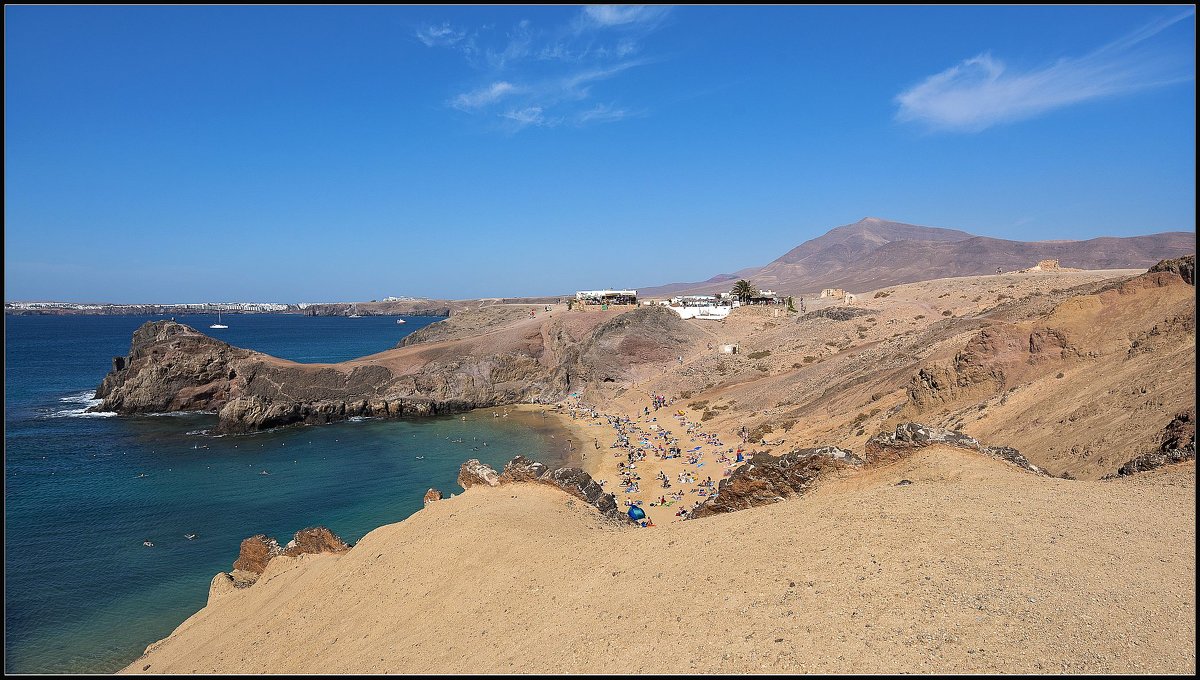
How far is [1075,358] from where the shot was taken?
826 inches

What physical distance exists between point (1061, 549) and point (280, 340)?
154096 millimetres

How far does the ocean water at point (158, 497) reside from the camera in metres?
19.8

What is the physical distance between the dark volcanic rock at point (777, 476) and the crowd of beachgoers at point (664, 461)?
6.90 meters

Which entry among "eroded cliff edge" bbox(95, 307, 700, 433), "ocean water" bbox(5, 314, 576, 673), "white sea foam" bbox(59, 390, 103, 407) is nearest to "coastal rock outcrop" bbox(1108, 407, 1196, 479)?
"ocean water" bbox(5, 314, 576, 673)

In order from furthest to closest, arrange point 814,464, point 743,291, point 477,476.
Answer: point 743,291
point 477,476
point 814,464

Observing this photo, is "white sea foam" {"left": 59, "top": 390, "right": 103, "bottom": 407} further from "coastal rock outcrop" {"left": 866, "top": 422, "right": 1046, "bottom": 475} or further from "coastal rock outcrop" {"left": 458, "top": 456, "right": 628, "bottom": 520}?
"coastal rock outcrop" {"left": 866, "top": 422, "right": 1046, "bottom": 475}

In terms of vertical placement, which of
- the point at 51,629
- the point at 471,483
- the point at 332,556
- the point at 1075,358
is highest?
the point at 1075,358

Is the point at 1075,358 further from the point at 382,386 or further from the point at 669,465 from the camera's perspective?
the point at 382,386

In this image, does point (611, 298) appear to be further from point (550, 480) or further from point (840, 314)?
point (550, 480)

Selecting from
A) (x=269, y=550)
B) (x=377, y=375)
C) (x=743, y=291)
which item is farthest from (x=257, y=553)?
(x=743, y=291)

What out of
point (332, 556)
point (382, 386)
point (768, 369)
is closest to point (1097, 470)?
point (332, 556)

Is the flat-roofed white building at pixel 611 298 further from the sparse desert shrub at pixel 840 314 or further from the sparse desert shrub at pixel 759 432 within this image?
the sparse desert shrub at pixel 759 432

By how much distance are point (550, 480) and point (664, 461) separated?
18.9 meters

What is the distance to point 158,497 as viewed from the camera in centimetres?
3164
